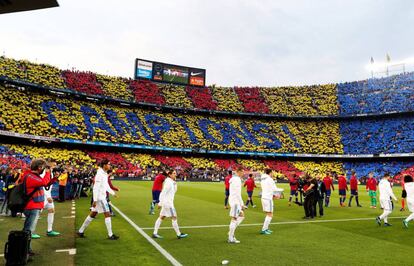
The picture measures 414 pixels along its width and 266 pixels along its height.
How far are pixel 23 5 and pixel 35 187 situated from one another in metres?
4.30

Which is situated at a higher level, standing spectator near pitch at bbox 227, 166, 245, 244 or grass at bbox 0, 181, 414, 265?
standing spectator near pitch at bbox 227, 166, 245, 244

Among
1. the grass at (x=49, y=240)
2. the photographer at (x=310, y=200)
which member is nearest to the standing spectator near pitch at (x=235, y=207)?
the grass at (x=49, y=240)

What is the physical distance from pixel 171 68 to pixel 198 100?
9556mm

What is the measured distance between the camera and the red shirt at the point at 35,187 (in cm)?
762

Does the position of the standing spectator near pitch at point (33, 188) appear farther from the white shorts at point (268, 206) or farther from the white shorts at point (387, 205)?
the white shorts at point (387, 205)

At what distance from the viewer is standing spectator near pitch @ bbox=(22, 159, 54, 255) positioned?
7.63 metres

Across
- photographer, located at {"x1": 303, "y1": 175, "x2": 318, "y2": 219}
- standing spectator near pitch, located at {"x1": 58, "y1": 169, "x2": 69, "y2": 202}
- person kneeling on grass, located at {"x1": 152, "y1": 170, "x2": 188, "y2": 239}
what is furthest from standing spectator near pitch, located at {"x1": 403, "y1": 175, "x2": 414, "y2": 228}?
standing spectator near pitch, located at {"x1": 58, "y1": 169, "x2": 69, "y2": 202}

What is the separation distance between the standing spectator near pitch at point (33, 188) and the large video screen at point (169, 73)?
61.8m

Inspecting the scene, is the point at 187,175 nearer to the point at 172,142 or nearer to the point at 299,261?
the point at 172,142

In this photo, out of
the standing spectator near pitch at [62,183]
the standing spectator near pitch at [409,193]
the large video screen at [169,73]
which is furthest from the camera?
the large video screen at [169,73]

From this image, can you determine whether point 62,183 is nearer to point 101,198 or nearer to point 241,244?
point 101,198

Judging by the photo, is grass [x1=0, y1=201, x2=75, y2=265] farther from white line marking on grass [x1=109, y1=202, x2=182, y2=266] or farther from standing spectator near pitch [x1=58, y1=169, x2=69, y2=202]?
standing spectator near pitch [x1=58, y1=169, x2=69, y2=202]

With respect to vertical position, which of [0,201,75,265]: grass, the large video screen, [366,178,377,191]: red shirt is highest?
the large video screen

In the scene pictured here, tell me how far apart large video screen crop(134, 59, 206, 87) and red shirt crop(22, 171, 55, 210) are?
61.8 meters
